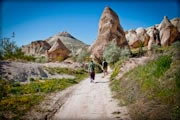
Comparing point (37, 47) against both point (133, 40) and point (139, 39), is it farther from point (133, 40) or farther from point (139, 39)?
point (139, 39)

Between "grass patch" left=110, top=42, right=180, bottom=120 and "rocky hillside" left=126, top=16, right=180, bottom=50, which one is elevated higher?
"rocky hillside" left=126, top=16, right=180, bottom=50

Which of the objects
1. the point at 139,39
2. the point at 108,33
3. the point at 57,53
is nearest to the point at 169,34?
the point at 139,39

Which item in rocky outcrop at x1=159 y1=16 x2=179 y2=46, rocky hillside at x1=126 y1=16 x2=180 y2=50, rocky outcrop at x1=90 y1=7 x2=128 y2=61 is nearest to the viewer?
rocky outcrop at x1=90 y1=7 x2=128 y2=61

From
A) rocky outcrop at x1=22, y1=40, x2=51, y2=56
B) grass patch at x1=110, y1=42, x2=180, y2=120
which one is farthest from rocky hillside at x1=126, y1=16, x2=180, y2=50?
rocky outcrop at x1=22, y1=40, x2=51, y2=56

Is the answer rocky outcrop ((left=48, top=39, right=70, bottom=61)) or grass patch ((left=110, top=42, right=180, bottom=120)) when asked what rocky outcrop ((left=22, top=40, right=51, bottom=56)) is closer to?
rocky outcrop ((left=48, top=39, right=70, bottom=61))

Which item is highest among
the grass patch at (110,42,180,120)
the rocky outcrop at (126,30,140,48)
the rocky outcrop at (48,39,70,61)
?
the rocky outcrop at (126,30,140,48)

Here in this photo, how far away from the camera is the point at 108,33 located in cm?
4519

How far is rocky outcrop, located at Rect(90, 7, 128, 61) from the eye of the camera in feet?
145

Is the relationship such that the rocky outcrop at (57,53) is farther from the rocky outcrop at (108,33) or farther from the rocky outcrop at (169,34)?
the rocky outcrop at (169,34)

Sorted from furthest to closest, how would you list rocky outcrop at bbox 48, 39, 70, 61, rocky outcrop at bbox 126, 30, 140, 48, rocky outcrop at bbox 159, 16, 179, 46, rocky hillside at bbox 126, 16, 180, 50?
1. rocky outcrop at bbox 48, 39, 70, 61
2. rocky outcrop at bbox 126, 30, 140, 48
3. rocky hillside at bbox 126, 16, 180, 50
4. rocky outcrop at bbox 159, 16, 179, 46

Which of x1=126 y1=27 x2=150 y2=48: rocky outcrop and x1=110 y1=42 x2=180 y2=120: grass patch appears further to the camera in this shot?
x1=126 y1=27 x2=150 y2=48: rocky outcrop

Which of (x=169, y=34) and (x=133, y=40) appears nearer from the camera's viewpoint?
(x=169, y=34)

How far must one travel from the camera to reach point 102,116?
577 cm

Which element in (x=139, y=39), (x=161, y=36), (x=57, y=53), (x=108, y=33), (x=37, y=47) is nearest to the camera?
(x=108, y=33)
